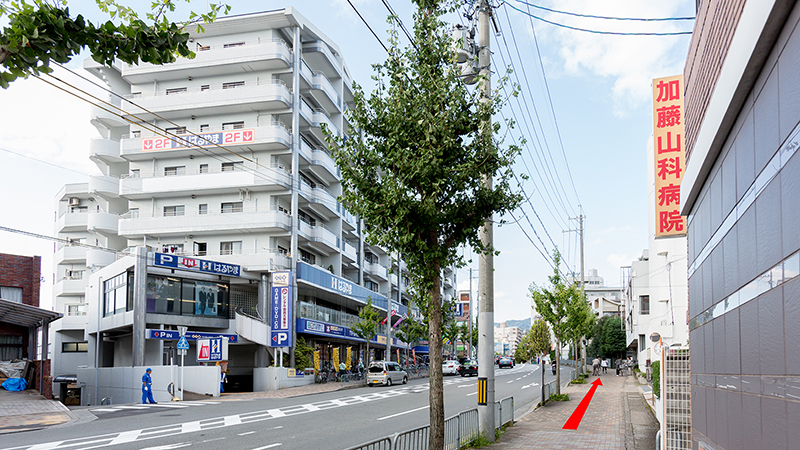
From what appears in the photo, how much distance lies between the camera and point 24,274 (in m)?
42.5

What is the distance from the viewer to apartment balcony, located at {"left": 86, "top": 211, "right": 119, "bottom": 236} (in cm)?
4828

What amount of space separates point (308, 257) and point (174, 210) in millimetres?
10341

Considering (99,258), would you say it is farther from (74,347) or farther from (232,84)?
(232,84)

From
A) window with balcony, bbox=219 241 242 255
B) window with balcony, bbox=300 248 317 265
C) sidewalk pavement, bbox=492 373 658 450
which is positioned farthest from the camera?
window with balcony, bbox=300 248 317 265

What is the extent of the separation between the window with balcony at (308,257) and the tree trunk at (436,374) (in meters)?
36.4

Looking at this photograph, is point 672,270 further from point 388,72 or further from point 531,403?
point 388,72

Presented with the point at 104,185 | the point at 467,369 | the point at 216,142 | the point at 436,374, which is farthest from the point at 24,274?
the point at 436,374

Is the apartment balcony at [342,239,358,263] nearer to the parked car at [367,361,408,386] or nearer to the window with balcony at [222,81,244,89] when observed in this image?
the parked car at [367,361,408,386]

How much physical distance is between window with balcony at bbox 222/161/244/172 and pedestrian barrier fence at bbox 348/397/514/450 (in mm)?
30328

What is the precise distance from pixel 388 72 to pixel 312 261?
127 feet

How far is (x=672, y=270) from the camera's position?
3678 cm

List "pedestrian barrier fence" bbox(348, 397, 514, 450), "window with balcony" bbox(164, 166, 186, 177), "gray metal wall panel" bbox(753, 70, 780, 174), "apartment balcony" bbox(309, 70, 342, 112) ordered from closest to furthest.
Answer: "gray metal wall panel" bbox(753, 70, 780, 174) < "pedestrian barrier fence" bbox(348, 397, 514, 450) < "window with balcony" bbox(164, 166, 186, 177) < "apartment balcony" bbox(309, 70, 342, 112)

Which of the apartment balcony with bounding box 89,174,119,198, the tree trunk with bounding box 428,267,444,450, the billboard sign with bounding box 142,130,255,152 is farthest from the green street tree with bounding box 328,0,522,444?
the apartment balcony with bounding box 89,174,119,198

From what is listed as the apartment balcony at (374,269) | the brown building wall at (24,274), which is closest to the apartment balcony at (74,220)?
the brown building wall at (24,274)
